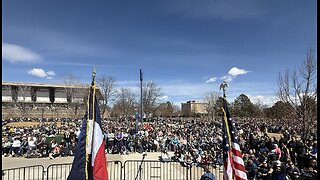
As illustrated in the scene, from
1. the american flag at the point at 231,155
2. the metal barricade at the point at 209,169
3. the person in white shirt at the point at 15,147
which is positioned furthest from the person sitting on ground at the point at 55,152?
the american flag at the point at 231,155

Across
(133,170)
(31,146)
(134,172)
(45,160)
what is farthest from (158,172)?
(31,146)

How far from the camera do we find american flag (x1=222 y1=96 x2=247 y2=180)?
16.9 ft

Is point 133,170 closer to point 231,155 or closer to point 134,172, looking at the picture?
point 134,172

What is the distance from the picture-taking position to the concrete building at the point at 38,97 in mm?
62056

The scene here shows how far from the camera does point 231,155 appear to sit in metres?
5.31

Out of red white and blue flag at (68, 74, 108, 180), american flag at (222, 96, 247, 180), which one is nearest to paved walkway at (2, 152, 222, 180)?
american flag at (222, 96, 247, 180)

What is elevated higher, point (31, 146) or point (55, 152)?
point (31, 146)

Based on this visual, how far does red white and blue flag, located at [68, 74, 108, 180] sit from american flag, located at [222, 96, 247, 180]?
253 centimetres

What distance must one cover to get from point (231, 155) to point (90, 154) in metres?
2.86

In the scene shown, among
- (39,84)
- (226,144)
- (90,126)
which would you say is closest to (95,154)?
(90,126)

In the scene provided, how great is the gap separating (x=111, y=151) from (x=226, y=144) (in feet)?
47.3

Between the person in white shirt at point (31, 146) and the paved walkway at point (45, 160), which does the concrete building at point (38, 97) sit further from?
the paved walkway at point (45, 160)

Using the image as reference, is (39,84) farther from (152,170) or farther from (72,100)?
(152,170)

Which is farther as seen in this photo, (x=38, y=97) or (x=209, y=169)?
(x=38, y=97)
